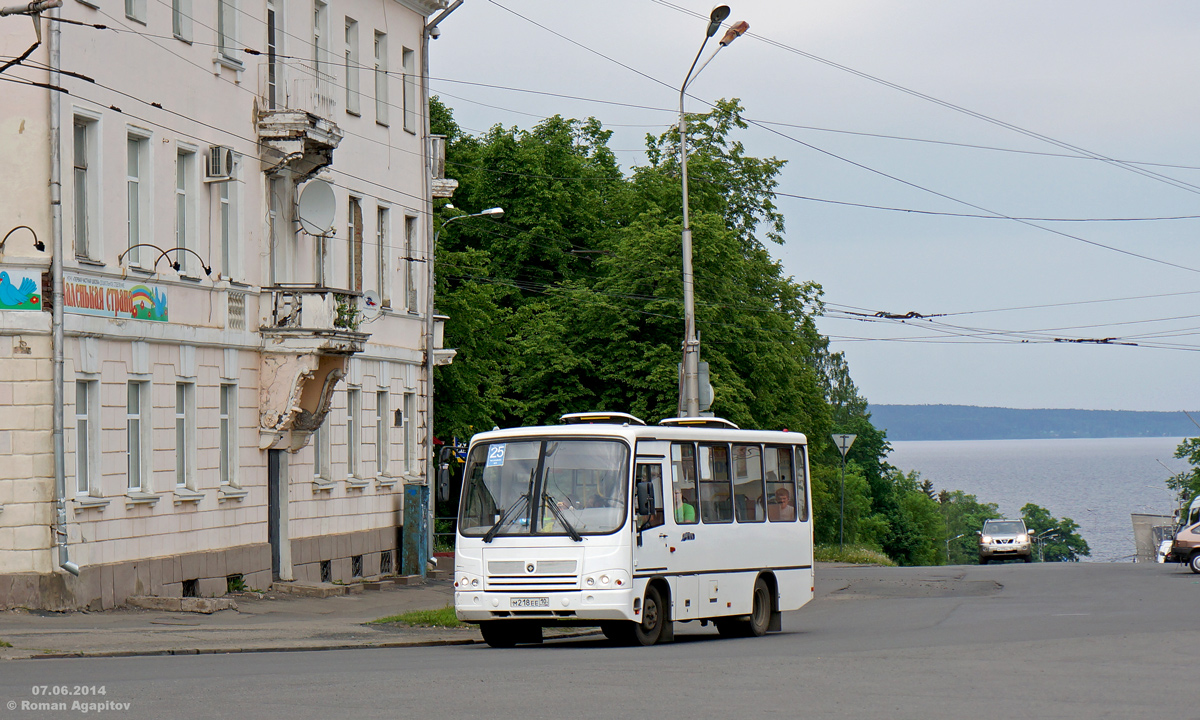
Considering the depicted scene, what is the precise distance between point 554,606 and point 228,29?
14.2 meters

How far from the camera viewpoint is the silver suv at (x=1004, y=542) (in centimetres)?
5694

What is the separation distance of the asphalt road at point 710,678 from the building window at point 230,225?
1072 cm

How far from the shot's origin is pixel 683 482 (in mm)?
19625

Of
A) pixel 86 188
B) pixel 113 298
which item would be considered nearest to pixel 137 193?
pixel 86 188

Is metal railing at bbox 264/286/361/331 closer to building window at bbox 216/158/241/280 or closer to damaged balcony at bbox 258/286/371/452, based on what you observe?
damaged balcony at bbox 258/286/371/452

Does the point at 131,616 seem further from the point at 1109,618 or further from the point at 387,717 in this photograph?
the point at 1109,618

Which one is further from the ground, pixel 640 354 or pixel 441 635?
pixel 640 354

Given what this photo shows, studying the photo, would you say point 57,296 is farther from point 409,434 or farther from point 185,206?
point 409,434

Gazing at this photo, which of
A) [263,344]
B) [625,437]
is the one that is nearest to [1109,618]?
[625,437]

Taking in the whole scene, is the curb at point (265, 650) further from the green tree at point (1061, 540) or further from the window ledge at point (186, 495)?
the green tree at point (1061, 540)

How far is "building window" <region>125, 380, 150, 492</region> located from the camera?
79.5ft

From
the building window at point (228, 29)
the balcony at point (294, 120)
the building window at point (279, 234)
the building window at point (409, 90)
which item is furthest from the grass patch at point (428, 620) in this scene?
the building window at point (409, 90)

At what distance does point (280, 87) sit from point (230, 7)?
2149mm

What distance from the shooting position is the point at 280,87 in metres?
29.3
